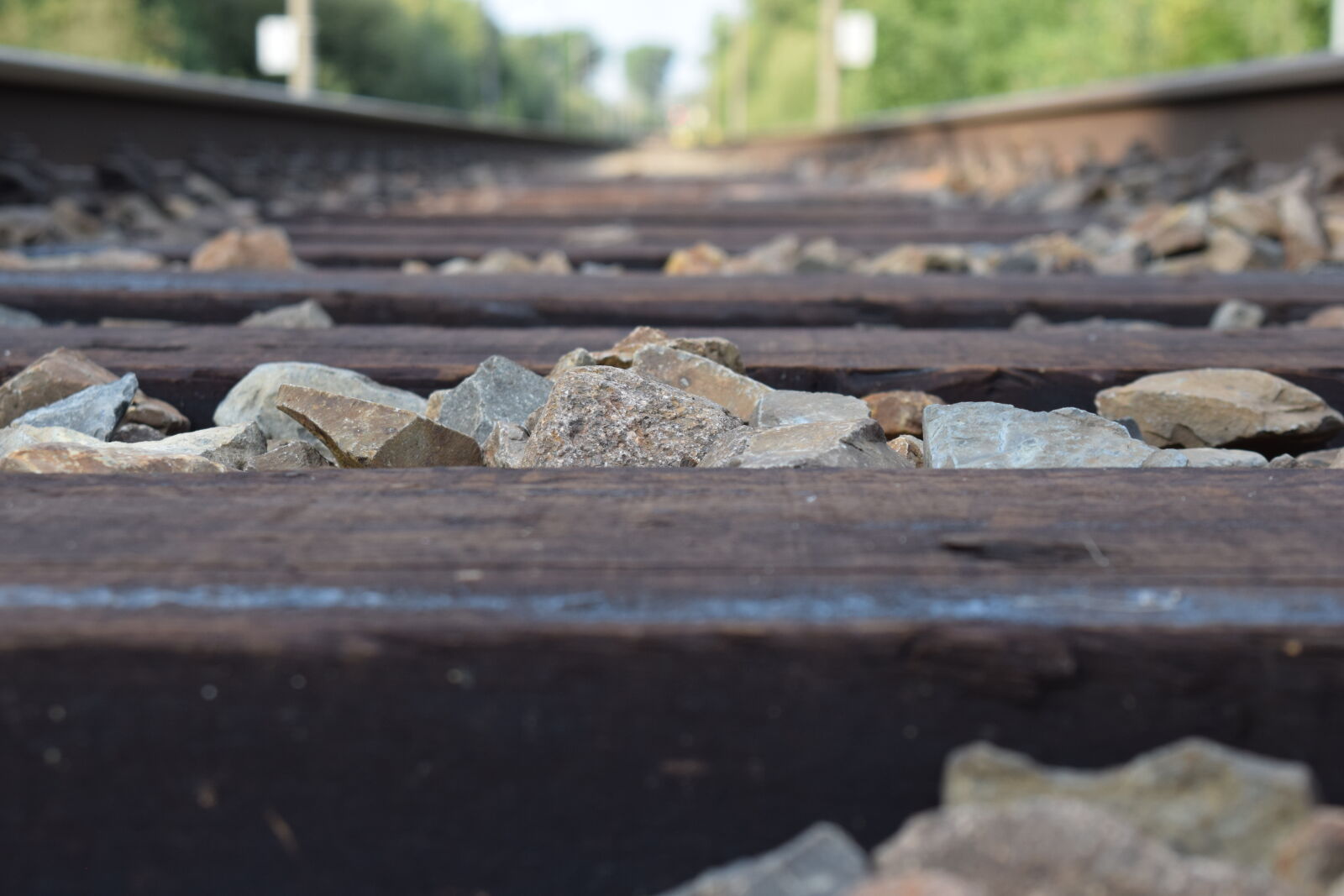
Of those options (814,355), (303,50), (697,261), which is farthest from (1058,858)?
(303,50)

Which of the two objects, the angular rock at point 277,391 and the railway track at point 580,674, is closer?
the railway track at point 580,674

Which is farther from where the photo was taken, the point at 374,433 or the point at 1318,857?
the point at 374,433

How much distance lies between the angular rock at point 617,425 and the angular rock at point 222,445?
0.93ft

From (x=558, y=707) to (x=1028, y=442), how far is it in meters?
0.61

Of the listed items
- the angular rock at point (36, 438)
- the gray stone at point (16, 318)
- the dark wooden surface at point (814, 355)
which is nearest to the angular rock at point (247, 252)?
the gray stone at point (16, 318)

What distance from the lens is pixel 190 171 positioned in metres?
5.43

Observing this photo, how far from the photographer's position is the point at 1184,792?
2.14 feet

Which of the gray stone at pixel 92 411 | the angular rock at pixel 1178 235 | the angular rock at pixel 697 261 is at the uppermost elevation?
the angular rock at pixel 1178 235

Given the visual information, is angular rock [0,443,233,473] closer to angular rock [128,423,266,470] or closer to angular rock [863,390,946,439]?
angular rock [128,423,266,470]

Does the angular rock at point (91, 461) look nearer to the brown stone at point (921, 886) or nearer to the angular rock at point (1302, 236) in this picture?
the brown stone at point (921, 886)

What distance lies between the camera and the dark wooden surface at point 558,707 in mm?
714

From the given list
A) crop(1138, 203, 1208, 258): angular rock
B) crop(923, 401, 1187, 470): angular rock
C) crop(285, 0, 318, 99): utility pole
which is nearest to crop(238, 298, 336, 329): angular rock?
crop(923, 401, 1187, 470): angular rock

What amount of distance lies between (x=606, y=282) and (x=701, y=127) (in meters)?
92.3

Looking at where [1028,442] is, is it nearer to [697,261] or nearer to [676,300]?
[676,300]
